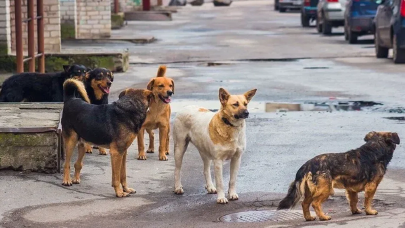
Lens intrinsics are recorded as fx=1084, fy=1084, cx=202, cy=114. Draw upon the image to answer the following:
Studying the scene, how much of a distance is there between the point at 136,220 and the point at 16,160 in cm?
220

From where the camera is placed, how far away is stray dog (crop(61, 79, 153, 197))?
9.91 metres

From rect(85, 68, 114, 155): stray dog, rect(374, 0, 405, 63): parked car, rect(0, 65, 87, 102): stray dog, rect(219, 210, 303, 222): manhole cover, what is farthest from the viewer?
rect(374, 0, 405, 63): parked car

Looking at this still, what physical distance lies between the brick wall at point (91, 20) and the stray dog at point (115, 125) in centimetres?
2198

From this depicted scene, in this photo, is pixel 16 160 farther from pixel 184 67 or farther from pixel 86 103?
pixel 184 67

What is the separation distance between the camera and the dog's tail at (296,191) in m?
8.58

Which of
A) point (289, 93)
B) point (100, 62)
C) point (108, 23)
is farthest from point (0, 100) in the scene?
point (108, 23)

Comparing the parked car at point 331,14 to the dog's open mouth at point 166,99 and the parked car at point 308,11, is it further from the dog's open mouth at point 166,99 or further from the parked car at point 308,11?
the dog's open mouth at point 166,99

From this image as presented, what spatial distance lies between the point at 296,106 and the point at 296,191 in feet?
24.7

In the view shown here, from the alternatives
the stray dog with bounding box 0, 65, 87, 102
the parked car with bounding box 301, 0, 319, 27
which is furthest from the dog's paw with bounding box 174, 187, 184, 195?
the parked car with bounding box 301, 0, 319, 27

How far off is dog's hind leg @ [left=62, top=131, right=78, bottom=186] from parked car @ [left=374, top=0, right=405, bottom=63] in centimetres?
1323

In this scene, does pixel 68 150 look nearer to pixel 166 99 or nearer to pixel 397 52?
pixel 166 99

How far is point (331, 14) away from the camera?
3409 centimetres

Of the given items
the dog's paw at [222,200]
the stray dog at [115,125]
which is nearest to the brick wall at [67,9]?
the stray dog at [115,125]

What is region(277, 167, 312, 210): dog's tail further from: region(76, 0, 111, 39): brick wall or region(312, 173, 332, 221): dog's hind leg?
region(76, 0, 111, 39): brick wall
